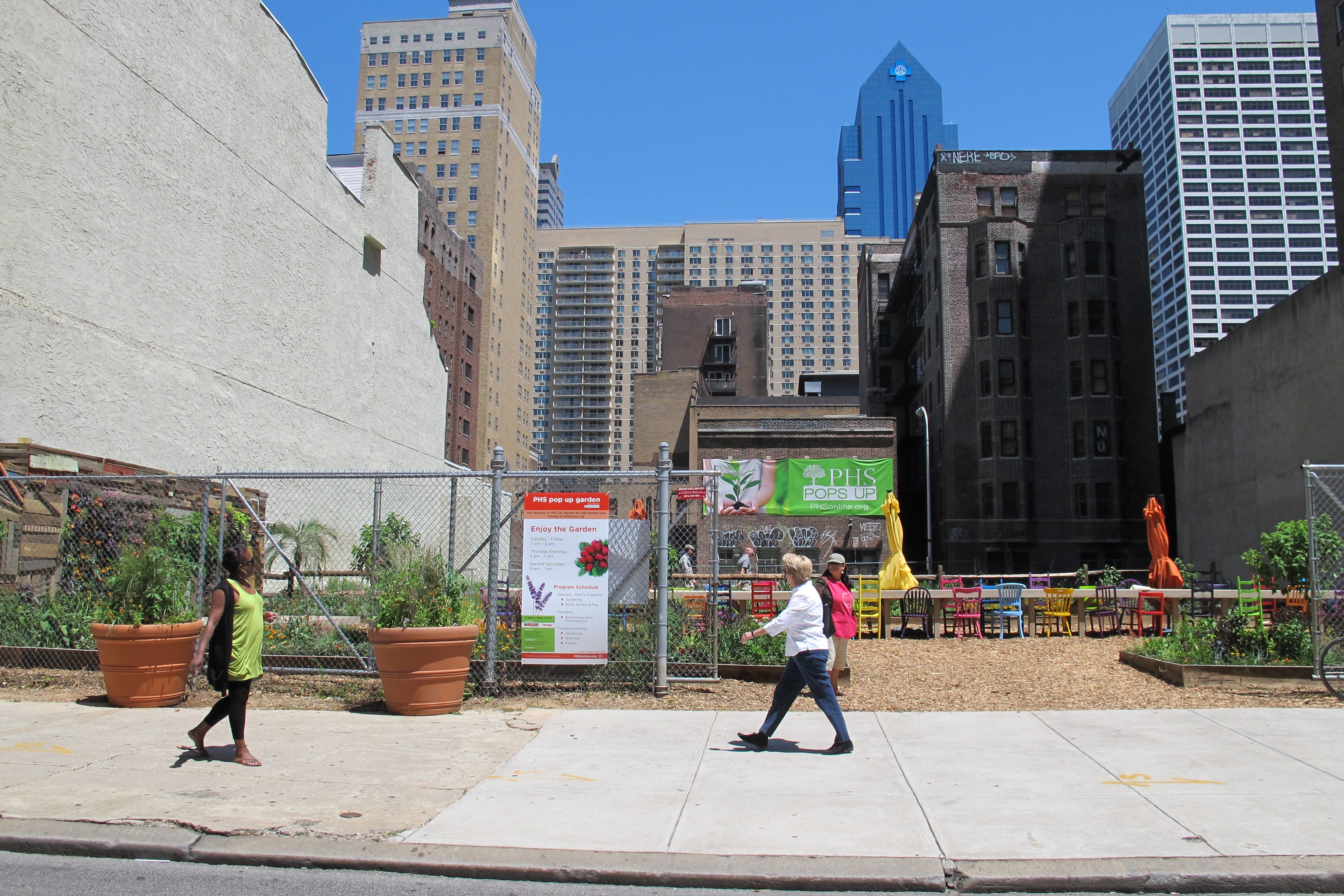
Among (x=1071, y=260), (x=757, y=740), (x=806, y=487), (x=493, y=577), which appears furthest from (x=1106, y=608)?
(x=1071, y=260)

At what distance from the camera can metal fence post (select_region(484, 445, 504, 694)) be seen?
988 cm

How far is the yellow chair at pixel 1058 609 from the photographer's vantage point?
16609 millimetres

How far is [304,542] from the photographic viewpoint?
22.1 metres

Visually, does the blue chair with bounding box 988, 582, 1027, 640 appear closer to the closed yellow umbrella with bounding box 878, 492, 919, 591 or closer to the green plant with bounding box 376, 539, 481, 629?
the closed yellow umbrella with bounding box 878, 492, 919, 591

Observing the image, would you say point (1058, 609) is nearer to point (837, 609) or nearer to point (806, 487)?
point (837, 609)

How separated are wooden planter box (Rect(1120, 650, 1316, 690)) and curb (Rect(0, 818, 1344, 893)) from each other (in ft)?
20.1

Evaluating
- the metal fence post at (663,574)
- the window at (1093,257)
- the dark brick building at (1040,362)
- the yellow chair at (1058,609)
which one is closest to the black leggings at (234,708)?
the metal fence post at (663,574)

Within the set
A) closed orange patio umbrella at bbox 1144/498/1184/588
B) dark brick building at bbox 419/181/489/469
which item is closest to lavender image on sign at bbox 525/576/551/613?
closed orange patio umbrella at bbox 1144/498/1184/588

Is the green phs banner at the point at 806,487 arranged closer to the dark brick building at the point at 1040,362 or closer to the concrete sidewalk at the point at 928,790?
the dark brick building at the point at 1040,362

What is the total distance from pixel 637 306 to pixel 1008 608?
170 m

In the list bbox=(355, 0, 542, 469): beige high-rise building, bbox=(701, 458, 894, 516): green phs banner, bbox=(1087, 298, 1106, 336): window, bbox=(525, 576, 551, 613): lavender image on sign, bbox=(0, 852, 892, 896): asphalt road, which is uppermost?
bbox=(355, 0, 542, 469): beige high-rise building

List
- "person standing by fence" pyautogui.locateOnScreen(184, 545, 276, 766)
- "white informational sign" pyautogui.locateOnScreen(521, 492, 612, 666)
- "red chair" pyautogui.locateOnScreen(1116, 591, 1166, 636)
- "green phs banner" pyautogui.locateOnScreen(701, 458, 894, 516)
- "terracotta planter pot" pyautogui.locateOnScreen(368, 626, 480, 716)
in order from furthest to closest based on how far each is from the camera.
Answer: "green phs banner" pyautogui.locateOnScreen(701, 458, 894, 516), "red chair" pyautogui.locateOnScreen(1116, 591, 1166, 636), "white informational sign" pyautogui.locateOnScreen(521, 492, 612, 666), "terracotta planter pot" pyautogui.locateOnScreen(368, 626, 480, 716), "person standing by fence" pyautogui.locateOnScreen(184, 545, 276, 766)

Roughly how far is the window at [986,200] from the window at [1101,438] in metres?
13.4

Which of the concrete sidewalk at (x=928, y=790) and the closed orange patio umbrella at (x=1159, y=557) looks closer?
the concrete sidewalk at (x=928, y=790)
